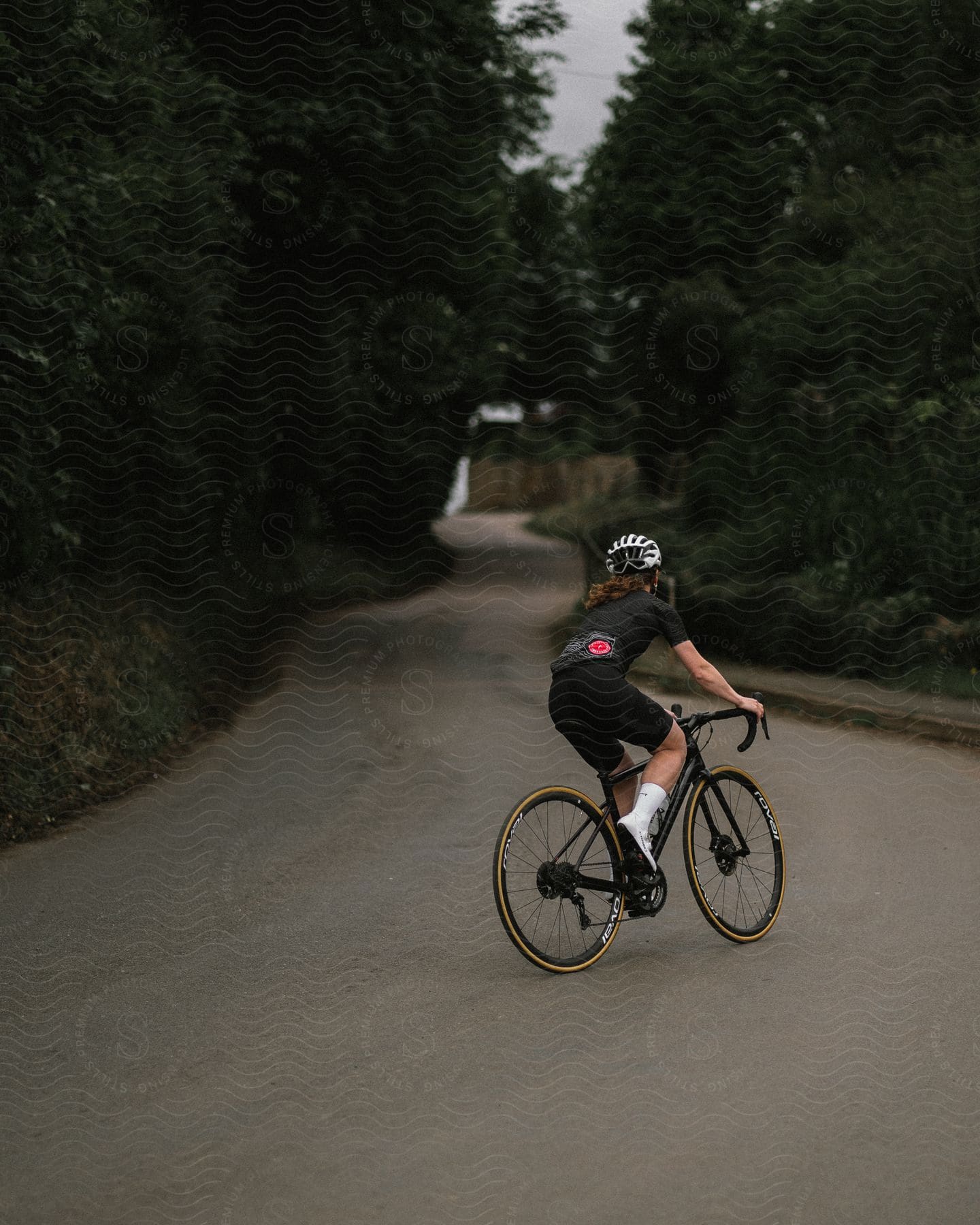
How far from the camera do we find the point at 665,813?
20.1 ft

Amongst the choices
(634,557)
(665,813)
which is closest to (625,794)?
(665,813)

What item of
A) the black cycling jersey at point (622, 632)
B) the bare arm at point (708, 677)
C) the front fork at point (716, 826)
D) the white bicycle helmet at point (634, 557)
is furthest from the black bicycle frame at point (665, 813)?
the white bicycle helmet at point (634, 557)

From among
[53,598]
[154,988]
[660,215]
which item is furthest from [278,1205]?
[660,215]

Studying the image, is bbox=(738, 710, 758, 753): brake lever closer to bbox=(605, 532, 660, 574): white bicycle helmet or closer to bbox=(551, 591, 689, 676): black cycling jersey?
bbox=(551, 591, 689, 676): black cycling jersey

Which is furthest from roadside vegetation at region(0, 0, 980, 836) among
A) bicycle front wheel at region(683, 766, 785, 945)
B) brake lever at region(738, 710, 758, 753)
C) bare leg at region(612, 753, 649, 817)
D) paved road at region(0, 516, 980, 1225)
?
brake lever at region(738, 710, 758, 753)

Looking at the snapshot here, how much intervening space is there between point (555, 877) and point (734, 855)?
1.08m

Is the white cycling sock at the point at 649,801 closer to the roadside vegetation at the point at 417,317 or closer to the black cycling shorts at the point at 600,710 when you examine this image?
the black cycling shorts at the point at 600,710

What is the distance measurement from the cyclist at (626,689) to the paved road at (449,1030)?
80 cm

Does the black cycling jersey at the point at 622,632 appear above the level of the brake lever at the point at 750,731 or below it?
above

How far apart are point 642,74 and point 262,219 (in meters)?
10.7

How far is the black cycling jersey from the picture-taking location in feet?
19.3

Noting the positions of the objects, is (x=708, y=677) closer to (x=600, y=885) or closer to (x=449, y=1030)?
(x=600, y=885)

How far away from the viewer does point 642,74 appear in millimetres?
23625

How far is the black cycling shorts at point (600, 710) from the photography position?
229 inches
